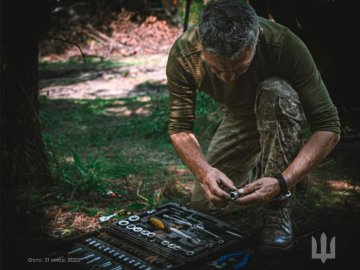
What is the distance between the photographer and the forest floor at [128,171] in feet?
9.40

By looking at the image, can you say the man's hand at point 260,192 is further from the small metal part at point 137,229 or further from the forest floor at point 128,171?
the small metal part at point 137,229

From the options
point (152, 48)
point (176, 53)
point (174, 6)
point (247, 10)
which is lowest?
point (152, 48)

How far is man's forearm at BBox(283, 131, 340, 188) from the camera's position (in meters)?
2.41

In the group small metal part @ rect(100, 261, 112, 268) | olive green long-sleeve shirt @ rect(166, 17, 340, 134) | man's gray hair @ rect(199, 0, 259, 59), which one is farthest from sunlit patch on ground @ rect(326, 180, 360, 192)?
small metal part @ rect(100, 261, 112, 268)

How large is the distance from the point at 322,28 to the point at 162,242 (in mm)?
2477

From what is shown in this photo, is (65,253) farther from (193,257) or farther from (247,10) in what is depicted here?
(247,10)

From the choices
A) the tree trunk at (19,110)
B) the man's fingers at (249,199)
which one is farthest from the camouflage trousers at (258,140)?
the tree trunk at (19,110)

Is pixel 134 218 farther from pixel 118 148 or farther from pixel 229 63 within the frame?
pixel 118 148

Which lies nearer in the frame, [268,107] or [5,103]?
[268,107]

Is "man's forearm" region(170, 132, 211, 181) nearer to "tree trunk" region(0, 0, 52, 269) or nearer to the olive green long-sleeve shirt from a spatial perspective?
the olive green long-sleeve shirt

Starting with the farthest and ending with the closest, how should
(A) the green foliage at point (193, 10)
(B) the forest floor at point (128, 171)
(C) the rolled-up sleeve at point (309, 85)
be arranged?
(A) the green foliage at point (193, 10), (B) the forest floor at point (128, 171), (C) the rolled-up sleeve at point (309, 85)

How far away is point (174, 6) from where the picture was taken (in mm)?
10992

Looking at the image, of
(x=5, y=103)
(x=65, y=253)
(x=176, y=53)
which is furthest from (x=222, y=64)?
(x=5, y=103)

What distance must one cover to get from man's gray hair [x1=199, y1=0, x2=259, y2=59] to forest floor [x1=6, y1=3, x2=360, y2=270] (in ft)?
3.69
